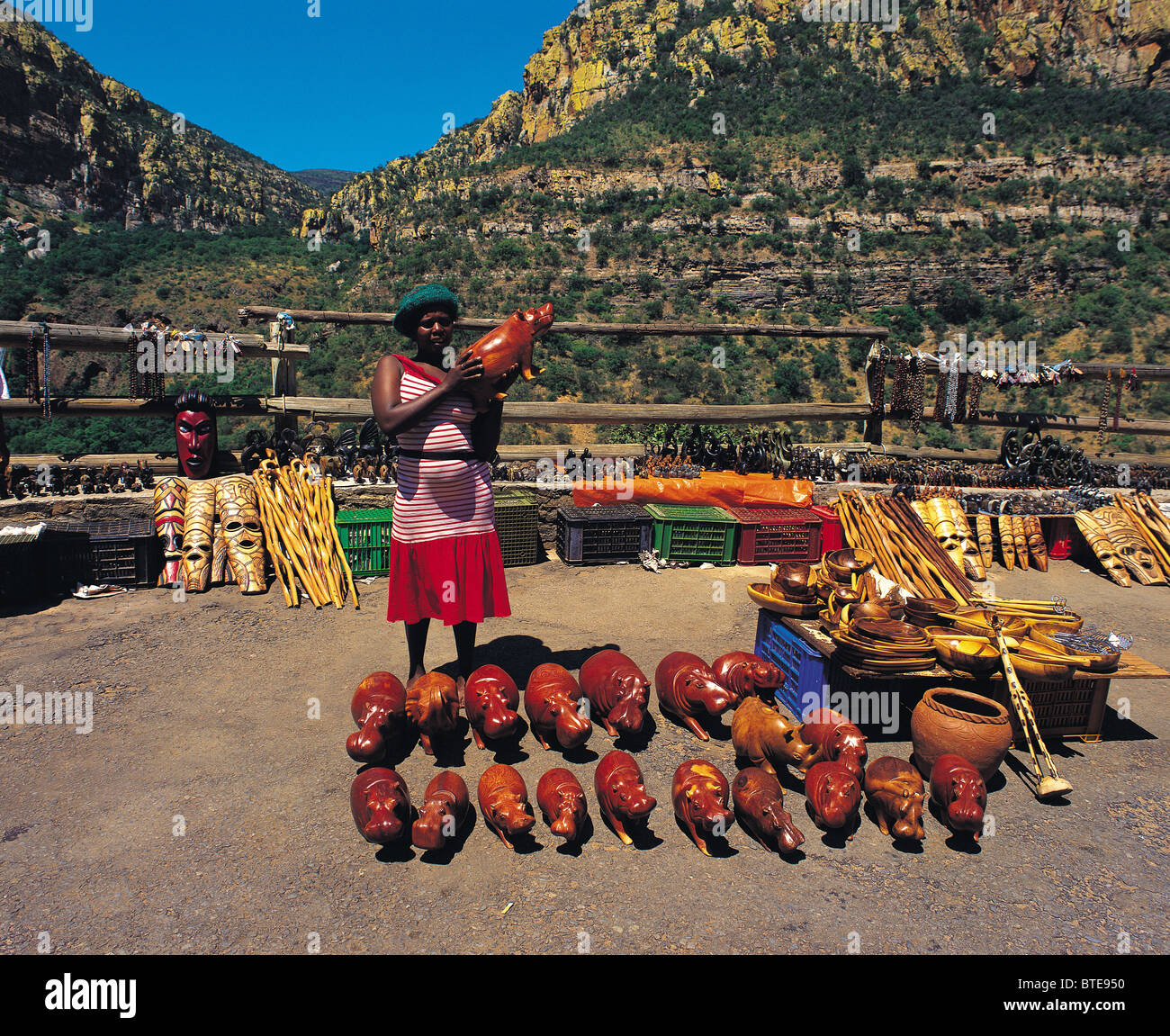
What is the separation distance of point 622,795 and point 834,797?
96 cm

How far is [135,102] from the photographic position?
193 ft

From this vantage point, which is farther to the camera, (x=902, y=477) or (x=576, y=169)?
(x=576, y=169)

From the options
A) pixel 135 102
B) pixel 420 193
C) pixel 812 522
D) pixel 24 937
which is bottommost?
pixel 24 937

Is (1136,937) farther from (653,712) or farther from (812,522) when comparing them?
(812,522)

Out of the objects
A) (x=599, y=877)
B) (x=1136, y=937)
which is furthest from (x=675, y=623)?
(x=1136, y=937)

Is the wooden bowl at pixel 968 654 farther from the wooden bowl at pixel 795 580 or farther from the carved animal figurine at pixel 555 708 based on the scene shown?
the carved animal figurine at pixel 555 708

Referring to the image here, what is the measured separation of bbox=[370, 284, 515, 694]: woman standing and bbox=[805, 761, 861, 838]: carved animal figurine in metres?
1.91

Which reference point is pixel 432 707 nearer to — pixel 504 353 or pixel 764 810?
pixel 764 810

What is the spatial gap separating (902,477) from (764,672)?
605cm

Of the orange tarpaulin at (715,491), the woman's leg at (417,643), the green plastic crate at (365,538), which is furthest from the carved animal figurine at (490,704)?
the orange tarpaulin at (715,491)

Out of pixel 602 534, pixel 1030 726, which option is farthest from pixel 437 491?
pixel 602 534

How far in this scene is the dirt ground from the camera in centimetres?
264

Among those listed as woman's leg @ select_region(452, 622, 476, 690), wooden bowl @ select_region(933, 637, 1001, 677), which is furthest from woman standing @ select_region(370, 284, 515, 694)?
wooden bowl @ select_region(933, 637, 1001, 677)

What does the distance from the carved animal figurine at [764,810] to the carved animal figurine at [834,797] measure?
0.15 m
